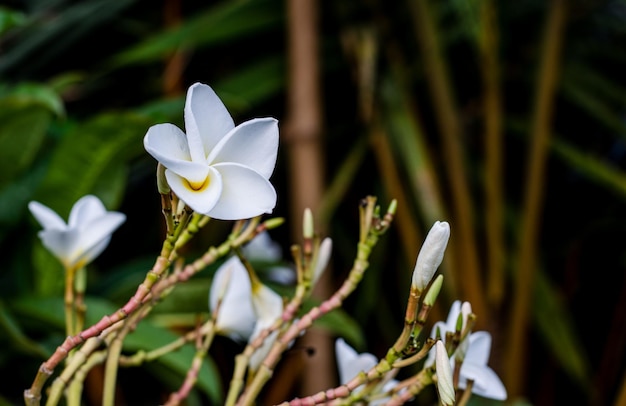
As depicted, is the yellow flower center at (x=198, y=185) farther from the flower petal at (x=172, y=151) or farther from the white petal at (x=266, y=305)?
the white petal at (x=266, y=305)

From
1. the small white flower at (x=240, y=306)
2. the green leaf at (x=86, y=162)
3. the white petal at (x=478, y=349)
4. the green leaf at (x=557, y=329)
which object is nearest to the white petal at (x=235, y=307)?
the small white flower at (x=240, y=306)

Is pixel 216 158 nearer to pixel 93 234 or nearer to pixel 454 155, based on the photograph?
pixel 93 234

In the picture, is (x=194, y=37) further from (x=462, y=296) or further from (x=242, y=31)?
(x=462, y=296)

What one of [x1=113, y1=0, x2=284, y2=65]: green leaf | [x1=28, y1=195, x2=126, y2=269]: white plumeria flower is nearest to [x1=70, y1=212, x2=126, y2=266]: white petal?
[x1=28, y1=195, x2=126, y2=269]: white plumeria flower

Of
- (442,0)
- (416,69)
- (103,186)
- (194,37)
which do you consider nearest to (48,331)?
(103,186)

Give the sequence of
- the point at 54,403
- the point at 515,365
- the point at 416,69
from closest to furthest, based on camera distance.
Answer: the point at 54,403 → the point at 515,365 → the point at 416,69
